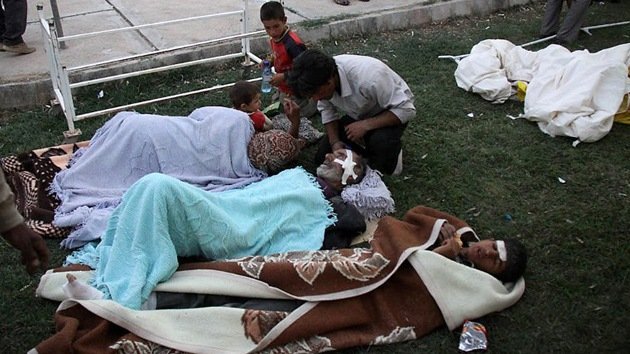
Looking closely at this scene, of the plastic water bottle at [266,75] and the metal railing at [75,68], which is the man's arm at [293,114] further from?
the metal railing at [75,68]

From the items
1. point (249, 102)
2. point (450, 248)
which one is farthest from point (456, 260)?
point (249, 102)

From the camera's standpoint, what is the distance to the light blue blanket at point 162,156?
3.70 metres

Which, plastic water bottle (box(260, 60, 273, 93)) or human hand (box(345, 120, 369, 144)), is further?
plastic water bottle (box(260, 60, 273, 93))

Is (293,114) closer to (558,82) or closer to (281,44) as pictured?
(281,44)

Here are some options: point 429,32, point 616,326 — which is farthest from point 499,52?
point 616,326

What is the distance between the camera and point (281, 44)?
4.54m

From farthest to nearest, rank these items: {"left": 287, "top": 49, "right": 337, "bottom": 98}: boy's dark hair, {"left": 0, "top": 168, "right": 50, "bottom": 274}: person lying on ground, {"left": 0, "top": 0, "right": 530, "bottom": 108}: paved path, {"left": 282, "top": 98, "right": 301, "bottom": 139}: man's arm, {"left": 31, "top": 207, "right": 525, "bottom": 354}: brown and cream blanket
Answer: {"left": 0, "top": 0, "right": 530, "bottom": 108}: paved path, {"left": 282, "top": 98, "right": 301, "bottom": 139}: man's arm, {"left": 287, "top": 49, "right": 337, "bottom": 98}: boy's dark hair, {"left": 31, "top": 207, "right": 525, "bottom": 354}: brown and cream blanket, {"left": 0, "top": 168, "right": 50, "bottom": 274}: person lying on ground

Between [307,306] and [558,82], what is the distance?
3108mm

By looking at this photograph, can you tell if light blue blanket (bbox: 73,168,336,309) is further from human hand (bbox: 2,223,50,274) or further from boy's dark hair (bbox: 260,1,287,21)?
boy's dark hair (bbox: 260,1,287,21)

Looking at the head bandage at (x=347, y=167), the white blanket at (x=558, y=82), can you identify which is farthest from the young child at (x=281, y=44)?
the white blanket at (x=558, y=82)

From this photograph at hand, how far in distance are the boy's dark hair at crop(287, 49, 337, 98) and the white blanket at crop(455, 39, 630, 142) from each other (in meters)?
1.93

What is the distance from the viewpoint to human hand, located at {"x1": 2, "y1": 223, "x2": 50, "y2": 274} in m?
2.06

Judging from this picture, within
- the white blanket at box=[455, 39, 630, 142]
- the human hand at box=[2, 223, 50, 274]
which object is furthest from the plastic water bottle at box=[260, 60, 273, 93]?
the human hand at box=[2, 223, 50, 274]

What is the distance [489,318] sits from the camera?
285 cm
